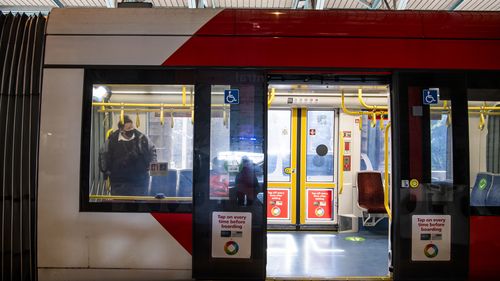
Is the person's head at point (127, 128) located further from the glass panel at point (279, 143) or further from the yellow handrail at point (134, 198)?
the glass panel at point (279, 143)

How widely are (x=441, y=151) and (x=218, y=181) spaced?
1916 millimetres

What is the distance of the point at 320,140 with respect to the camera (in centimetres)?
641

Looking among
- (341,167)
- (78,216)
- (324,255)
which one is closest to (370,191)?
(341,167)

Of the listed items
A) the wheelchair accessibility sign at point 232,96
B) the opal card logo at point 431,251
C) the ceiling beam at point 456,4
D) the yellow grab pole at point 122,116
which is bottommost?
the opal card logo at point 431,251

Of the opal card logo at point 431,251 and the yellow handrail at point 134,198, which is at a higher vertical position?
the yellow handrail at point 134,198

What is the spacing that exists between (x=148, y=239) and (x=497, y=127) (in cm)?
316

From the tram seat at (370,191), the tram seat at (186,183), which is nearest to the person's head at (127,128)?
the tram seat at (186,183)

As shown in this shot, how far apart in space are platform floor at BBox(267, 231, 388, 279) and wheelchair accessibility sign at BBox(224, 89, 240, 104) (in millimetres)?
1721

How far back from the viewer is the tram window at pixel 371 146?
636 centimetres

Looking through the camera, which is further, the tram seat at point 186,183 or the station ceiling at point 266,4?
the station ceiling at point 266,4

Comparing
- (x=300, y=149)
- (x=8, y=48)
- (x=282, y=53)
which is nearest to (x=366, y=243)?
(x=300, y=149)

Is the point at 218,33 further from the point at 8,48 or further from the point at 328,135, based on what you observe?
the point at 328,135

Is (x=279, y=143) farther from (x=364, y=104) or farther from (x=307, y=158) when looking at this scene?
(x=364, y=104)

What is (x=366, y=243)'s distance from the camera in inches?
200
